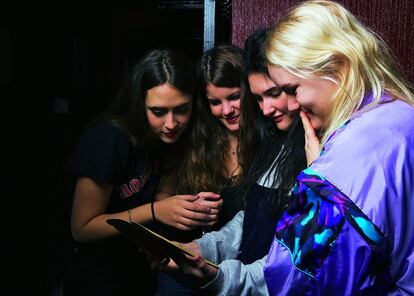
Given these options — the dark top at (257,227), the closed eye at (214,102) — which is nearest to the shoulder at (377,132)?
the dark top at (257,227)

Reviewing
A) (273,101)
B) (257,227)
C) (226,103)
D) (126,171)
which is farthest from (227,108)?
(257,227)

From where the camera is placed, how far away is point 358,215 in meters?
1.09

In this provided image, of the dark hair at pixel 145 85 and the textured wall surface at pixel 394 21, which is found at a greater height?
the textured wall surface at pixel 394 21

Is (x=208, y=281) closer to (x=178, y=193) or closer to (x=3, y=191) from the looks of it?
(x=178, y=193)

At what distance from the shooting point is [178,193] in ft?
7.89

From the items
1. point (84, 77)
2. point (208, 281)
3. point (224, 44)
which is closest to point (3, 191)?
point (84, 77)

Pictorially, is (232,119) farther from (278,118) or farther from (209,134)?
(278,118)

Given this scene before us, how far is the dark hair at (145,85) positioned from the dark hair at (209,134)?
9 cm

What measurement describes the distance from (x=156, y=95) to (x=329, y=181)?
1.37 metres

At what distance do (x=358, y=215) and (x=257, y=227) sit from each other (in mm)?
795

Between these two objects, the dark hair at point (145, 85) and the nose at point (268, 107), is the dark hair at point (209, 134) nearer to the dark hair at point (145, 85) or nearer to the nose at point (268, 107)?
the dark hair at point (145, 85)

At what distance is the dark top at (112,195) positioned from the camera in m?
2.23

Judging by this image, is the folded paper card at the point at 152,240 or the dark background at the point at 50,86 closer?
the folded paper card at the point at 152,240

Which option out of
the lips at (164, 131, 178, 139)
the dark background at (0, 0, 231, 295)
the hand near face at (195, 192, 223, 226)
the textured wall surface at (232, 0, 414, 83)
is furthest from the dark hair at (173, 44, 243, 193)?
the dark background at (0, 0, 231, 295)
